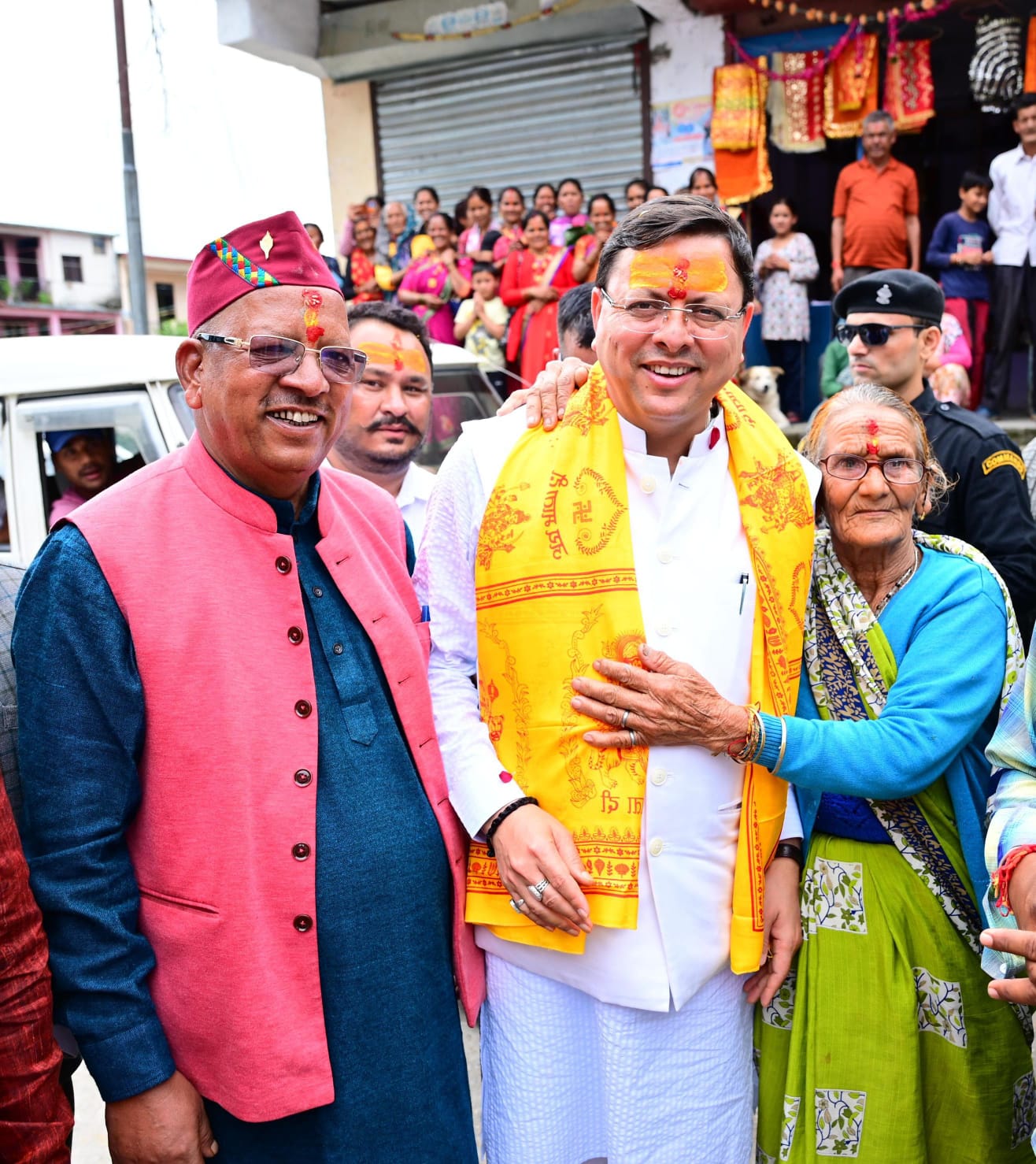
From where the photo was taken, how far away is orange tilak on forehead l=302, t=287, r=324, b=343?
1.70 meters

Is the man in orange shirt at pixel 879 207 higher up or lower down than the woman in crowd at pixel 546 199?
lower down

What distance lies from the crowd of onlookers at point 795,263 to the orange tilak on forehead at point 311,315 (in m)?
5.33

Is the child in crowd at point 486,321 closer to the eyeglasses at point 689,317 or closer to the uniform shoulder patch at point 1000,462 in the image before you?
the uniform shoulder patch at point 1000,462

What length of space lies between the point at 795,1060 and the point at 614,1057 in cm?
38

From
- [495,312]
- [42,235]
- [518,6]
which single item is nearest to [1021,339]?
[495,312]

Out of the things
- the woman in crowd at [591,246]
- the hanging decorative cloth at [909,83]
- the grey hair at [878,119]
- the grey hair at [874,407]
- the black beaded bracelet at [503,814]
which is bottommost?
the black beaded bracelet at [503,814]

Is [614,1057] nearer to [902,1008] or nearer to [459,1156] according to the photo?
[459,1156]

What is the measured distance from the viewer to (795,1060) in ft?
6.55

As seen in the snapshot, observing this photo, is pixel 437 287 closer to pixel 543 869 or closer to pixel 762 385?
pixel 762 385

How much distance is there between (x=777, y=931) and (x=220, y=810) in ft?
3.43

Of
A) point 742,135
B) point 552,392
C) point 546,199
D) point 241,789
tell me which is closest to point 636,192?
point 546,199

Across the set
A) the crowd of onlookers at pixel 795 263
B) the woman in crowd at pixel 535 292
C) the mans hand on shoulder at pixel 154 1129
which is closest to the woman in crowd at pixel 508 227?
the crowd of onlookers at pixel 795 263

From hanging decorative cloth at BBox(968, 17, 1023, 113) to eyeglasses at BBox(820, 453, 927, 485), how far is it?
7100 millimetres

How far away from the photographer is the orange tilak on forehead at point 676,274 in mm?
1813
